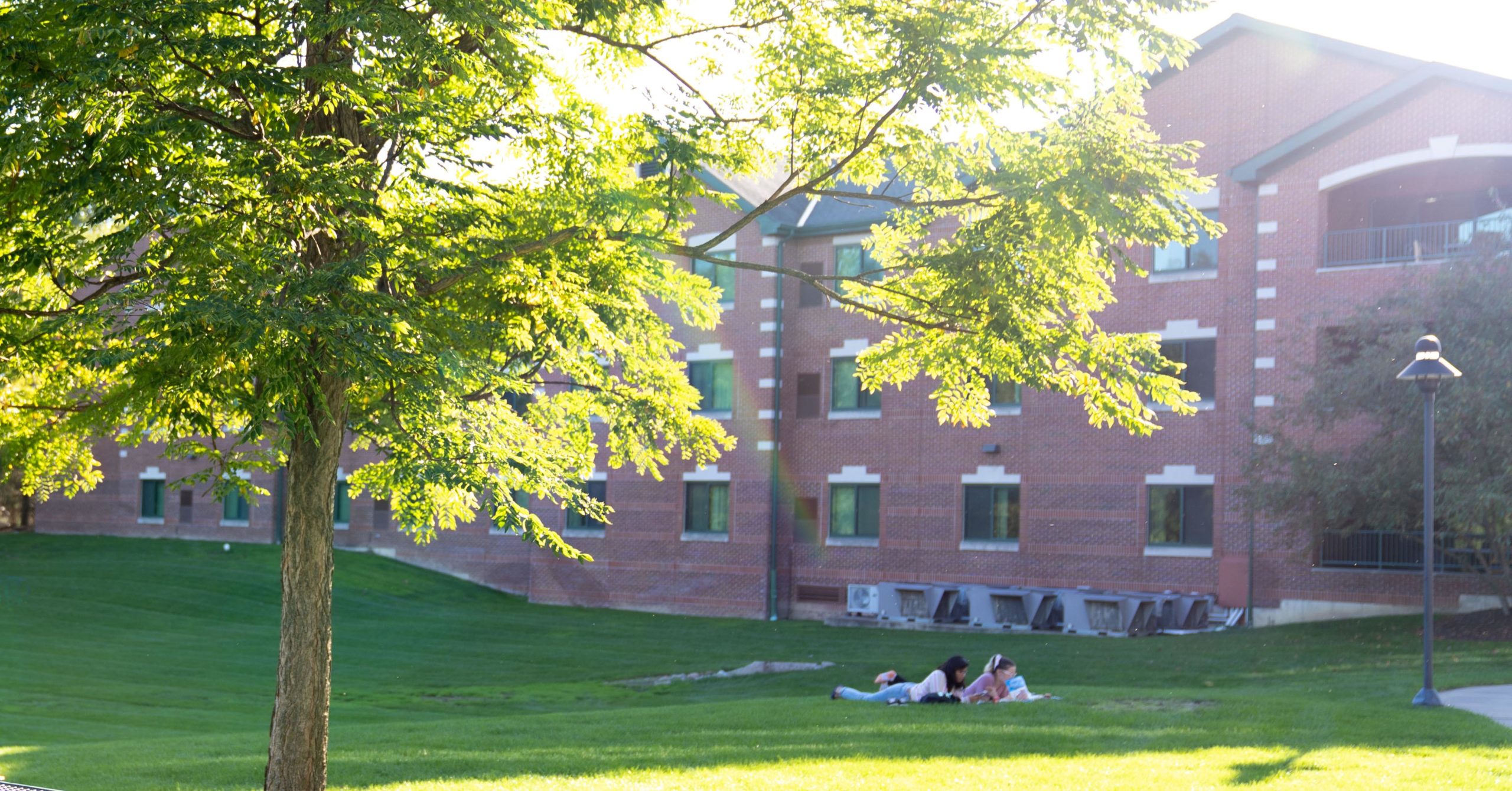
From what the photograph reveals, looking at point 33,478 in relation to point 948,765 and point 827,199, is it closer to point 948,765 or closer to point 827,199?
point 948,765

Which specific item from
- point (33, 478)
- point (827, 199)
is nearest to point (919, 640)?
point (827, 199)

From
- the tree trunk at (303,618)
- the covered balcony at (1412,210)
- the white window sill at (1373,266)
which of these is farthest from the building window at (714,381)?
the tree trunk at (303,618)

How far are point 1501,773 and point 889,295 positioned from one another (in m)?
5.71

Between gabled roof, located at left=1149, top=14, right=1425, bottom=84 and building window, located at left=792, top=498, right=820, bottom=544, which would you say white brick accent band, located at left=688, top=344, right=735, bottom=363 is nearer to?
building window, located at left=792, top=498, right=820, bottom=544

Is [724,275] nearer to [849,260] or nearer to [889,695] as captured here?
[849,260]

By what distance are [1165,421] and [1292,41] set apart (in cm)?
859

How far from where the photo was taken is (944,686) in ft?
51.0

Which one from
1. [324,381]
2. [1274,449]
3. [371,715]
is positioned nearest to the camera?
[324,381]

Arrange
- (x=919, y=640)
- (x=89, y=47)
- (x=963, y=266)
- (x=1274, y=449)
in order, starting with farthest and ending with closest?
(x=919, y=640) → (x=1274, y=449) → (x=963, y=266) → (x=89, y=47)

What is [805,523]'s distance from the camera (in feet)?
114

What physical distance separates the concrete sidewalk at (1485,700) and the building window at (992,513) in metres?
15.2

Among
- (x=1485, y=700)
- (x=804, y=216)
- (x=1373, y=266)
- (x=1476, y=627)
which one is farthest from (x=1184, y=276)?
(x=1485, y=700)

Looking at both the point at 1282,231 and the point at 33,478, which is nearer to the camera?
the point at 33,478

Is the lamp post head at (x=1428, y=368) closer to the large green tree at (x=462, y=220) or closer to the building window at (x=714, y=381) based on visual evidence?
the large green tree at (x=462, y=220)
